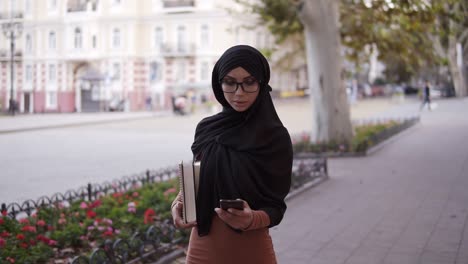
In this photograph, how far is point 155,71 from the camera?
47.8 m

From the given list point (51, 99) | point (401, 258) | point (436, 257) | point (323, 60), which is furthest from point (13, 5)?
point (436, 257)

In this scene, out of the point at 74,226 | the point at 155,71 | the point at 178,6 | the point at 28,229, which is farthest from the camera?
the point at 155,71

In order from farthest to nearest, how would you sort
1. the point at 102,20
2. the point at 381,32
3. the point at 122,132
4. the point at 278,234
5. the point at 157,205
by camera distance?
the point at 102,20 → the point at 122,132 → the point at 381,32 → the point at 157,205 → the point at 278,234

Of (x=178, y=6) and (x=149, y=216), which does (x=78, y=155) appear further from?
(x=178, y=6)

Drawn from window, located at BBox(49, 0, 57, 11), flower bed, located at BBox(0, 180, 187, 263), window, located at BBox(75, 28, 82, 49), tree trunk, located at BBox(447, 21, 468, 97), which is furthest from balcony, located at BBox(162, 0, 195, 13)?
flower bed, located at BBox(0, 180, 187, 263)

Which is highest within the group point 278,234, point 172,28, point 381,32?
point 172,28

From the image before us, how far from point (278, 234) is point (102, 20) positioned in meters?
42.8

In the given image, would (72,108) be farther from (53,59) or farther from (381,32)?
(381,32)

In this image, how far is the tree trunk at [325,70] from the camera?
1559 cm

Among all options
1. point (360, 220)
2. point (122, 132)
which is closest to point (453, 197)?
point (360, 220)

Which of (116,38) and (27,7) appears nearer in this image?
(27,7)

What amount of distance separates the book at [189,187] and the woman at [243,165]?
Answer: 0.9 inches

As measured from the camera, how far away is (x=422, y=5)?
15.9 meters

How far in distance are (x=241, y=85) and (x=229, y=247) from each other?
70cm
